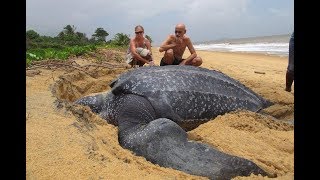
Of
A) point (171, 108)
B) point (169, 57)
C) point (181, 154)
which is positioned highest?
point (169, 57)

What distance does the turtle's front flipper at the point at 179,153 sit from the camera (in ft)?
6.54

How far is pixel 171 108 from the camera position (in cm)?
297

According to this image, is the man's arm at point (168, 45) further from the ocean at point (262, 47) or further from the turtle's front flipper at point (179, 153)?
the ocean at point (262, 47)

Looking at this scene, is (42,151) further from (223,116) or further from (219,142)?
(223,116)

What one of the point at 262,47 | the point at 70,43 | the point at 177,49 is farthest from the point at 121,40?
the point at 177,49

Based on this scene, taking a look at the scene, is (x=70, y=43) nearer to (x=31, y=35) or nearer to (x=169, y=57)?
(x=31, y=35)

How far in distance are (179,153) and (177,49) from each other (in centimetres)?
284

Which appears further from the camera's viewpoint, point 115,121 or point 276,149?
point 115,121

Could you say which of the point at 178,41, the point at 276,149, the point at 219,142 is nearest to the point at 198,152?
the point at 219,142

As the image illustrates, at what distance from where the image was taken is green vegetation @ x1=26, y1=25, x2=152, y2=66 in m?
9.04

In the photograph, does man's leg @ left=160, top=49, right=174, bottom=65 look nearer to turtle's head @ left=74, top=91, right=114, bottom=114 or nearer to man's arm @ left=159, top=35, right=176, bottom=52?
man's arm @ left=159, top=35, right=176, bottom=52

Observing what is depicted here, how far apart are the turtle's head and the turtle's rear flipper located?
0.80 meters

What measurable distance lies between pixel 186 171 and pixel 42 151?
2.58 feet
